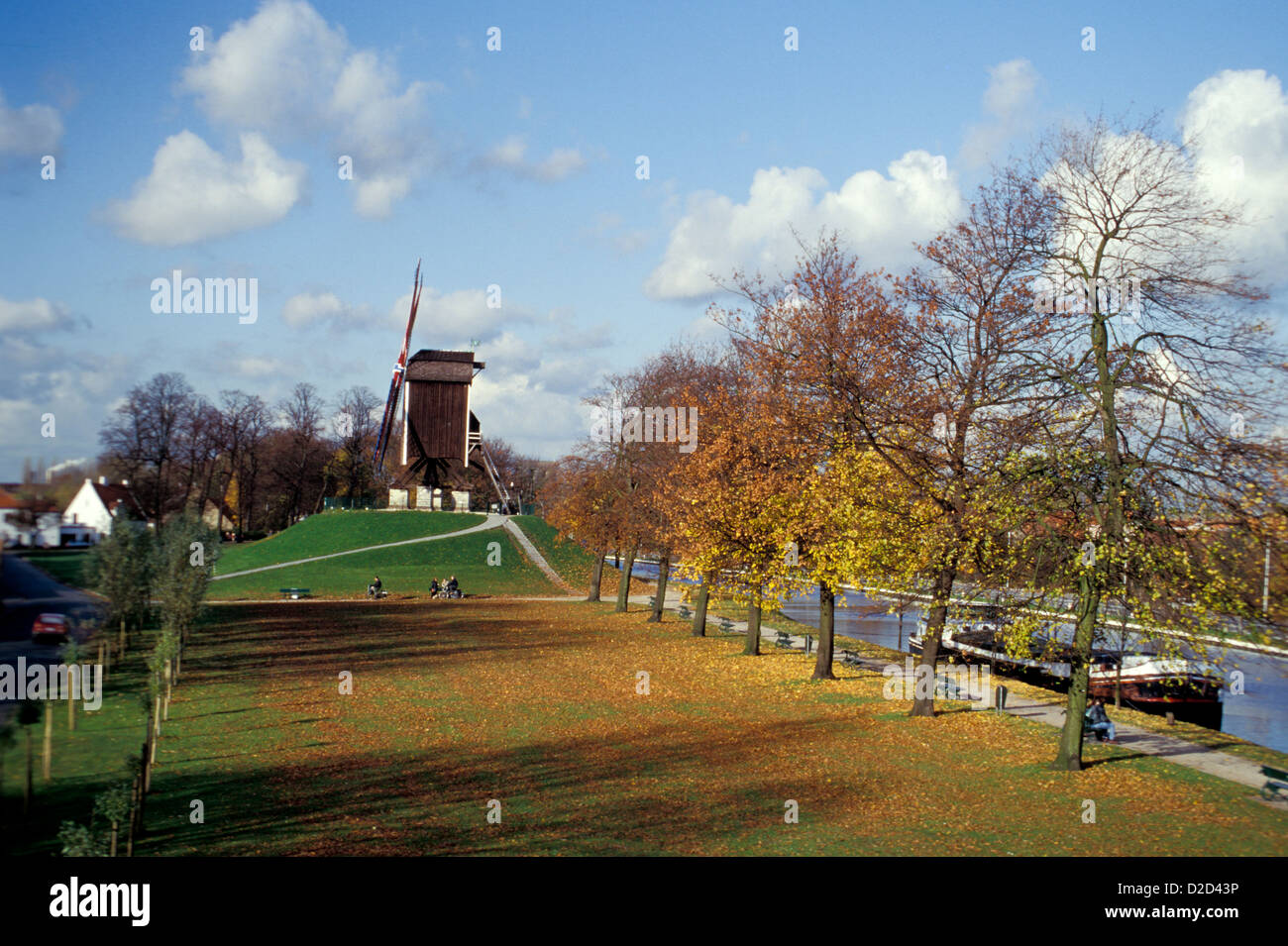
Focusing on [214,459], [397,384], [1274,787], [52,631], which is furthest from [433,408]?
[1274,787]

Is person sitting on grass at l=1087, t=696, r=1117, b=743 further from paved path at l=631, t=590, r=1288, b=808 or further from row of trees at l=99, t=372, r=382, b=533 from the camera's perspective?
row of trees at l=99, t=372, r=382, b=533

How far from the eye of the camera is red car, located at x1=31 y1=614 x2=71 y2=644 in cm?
1938

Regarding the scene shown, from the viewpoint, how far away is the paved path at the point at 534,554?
66.4m

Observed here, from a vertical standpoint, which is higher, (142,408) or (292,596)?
(142,408)

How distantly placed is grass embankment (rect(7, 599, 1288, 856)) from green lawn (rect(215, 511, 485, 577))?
131ft

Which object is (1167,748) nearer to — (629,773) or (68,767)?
(629,773)

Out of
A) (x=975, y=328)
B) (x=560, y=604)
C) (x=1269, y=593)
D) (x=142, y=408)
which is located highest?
(x=975, y=328)

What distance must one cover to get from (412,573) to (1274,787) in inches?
2149
